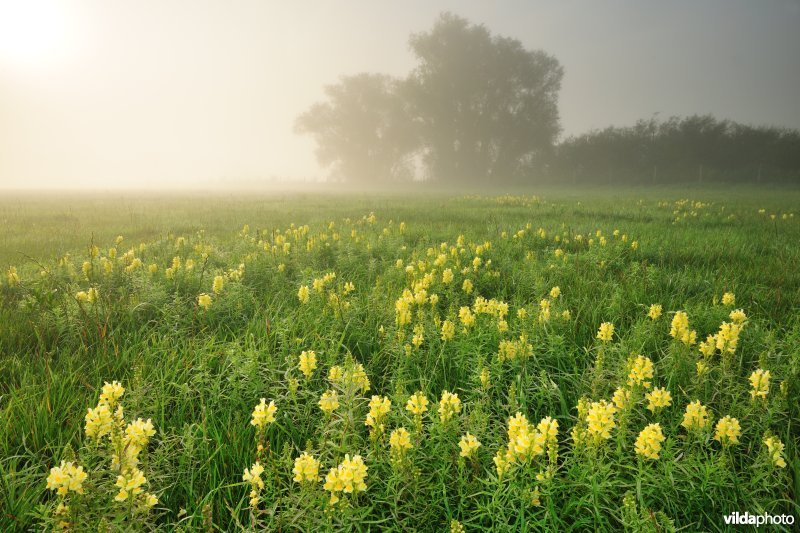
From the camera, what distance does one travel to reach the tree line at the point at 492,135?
124 ft

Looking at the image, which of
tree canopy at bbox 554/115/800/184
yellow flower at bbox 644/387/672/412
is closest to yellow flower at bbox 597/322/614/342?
yellow flower at bbox 644/387/672/412

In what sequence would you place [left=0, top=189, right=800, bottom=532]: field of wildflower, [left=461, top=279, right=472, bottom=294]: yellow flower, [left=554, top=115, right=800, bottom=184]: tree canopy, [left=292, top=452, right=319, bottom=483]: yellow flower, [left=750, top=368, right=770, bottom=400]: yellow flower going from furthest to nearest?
1. [left=554, top=115, right=800, bottom=184]: tree canopy
2. [left=461, top=279, right=472, bottom=294]: yellow flower
3. [left=750, top=368, right=770, bottom=400]: yellow flower
4. [left=0, top=189, right=800, bottom=532]: field of wildflower
5. [left=292, top=452, right=319, bottom=483]: yellow flower

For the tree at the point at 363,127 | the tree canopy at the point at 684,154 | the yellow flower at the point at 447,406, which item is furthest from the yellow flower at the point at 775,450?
the tree at the point at 363,127

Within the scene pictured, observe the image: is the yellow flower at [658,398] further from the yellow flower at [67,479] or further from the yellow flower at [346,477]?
the yellow flower at [67,479]

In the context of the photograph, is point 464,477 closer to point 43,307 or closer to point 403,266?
point 403,266

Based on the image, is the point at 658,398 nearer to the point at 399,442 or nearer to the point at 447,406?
the point at 447,406

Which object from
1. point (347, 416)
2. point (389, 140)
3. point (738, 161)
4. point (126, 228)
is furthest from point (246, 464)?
point (389, 140)

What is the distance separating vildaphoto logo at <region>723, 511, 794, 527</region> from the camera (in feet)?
5.37

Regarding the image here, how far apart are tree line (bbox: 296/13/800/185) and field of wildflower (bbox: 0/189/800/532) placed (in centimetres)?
4153

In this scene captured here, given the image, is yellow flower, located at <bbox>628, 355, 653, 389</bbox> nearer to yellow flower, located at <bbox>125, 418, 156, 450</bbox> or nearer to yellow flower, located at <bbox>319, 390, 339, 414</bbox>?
yellow flower, located at <bbox>319, 390, 339, 414</bbox>

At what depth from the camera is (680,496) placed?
5.95ft

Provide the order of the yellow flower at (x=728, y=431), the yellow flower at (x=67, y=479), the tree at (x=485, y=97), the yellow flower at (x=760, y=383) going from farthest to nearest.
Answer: the tree at (x=485, y=97) < the yellow flower at (x=760, y=383) < the yellow flower at (x=728, y=431) < the yellow flower at (x=67, y=479)

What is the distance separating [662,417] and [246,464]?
2.21m

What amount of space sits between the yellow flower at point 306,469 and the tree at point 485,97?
172 ft
